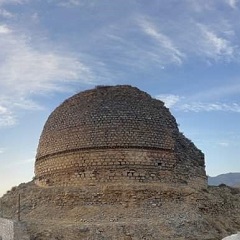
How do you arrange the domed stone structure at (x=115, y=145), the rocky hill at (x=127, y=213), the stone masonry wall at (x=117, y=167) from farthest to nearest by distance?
the domed stone structure at (x=115, y=145)
the stone masonry wall at (x=117, y=167)
the rocky hill at (x=127, y=213)

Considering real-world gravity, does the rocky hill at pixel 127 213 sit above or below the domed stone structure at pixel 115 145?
below

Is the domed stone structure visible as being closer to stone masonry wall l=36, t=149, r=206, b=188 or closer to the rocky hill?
stone masonry wall l=36, t=149, r=206, b=188

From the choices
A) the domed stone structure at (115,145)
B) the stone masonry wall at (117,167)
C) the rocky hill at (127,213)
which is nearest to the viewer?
the rocky hill at (127,213)

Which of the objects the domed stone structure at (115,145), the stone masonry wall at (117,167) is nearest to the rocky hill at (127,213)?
the stone masonry wall at (117,167)

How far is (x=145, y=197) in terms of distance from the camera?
2022 centimetres

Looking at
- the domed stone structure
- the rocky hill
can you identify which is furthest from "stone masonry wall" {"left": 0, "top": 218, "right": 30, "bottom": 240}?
the domed stone structure

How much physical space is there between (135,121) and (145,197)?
142 inches

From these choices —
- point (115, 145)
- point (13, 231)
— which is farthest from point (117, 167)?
point (13, 231)

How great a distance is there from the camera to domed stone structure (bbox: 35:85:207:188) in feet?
69.9

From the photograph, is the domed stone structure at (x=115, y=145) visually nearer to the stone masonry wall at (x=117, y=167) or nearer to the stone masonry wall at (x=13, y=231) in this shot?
the stone masonry wall at (x=117, y=167)

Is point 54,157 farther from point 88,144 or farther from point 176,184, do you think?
point 176,184

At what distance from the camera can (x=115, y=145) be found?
21.4 m

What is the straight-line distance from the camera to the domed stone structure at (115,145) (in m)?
21.3

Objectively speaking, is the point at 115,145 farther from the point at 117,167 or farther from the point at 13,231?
the point at 13,231
